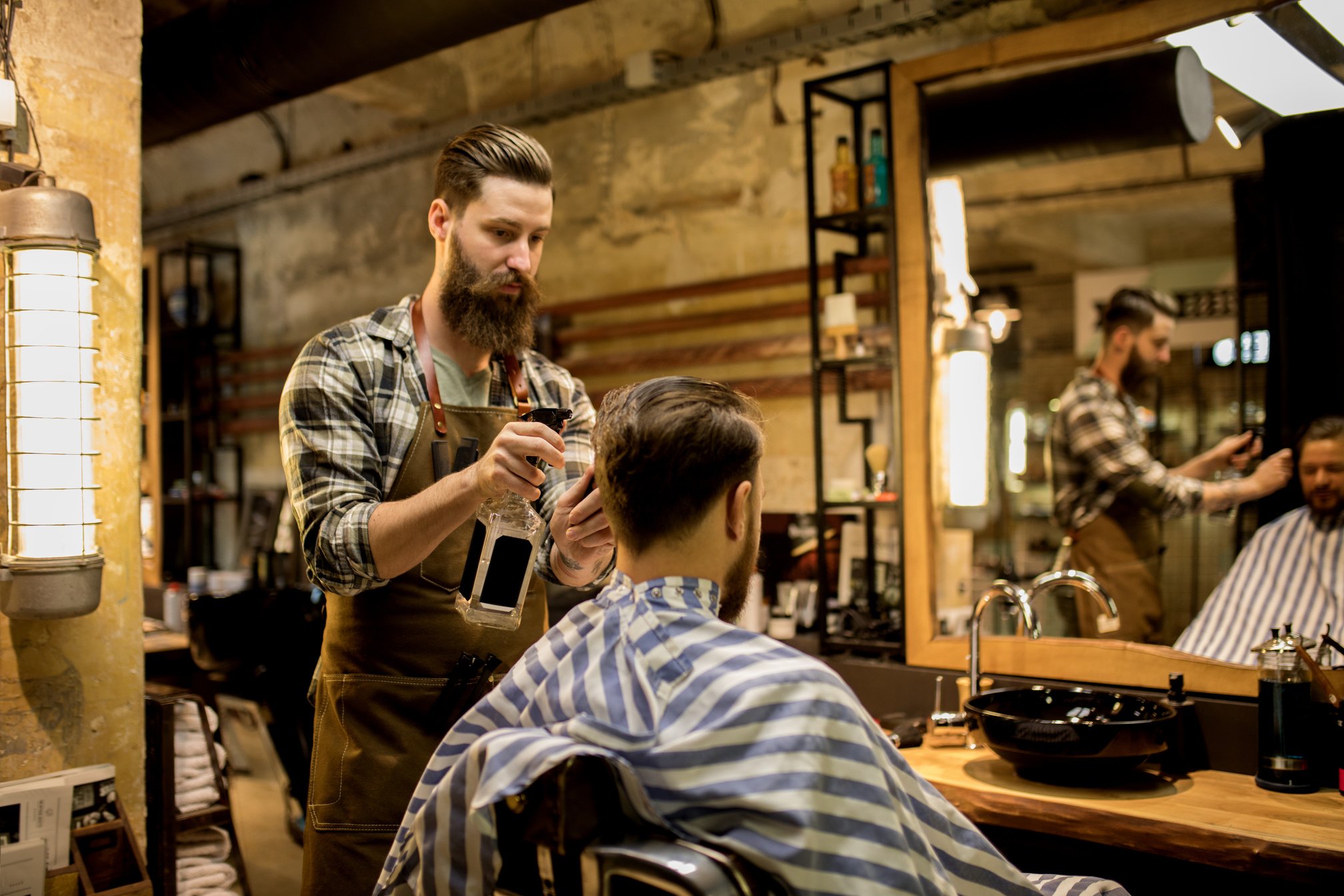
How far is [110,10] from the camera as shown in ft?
7.49

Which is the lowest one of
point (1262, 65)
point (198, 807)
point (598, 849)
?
point (198, 807)

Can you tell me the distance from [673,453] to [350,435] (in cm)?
71

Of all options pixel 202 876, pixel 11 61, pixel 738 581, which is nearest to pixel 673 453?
pixel 738 581

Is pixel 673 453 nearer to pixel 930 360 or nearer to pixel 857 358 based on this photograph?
pixel 930 360

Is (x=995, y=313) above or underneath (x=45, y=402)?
above

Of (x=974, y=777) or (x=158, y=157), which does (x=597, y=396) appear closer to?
(x=974, y=777)

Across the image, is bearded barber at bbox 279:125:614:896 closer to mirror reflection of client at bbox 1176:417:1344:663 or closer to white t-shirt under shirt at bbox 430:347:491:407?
white t-shirt under shirt at bbox 430:347:491:407

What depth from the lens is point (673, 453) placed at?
4.20ft

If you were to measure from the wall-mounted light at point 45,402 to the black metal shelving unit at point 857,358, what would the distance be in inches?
81.5

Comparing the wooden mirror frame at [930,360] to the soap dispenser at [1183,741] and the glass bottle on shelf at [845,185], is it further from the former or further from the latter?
the glass bottle on shelf at [845,185]

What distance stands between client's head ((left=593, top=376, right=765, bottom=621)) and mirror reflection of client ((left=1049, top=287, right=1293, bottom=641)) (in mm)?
1764

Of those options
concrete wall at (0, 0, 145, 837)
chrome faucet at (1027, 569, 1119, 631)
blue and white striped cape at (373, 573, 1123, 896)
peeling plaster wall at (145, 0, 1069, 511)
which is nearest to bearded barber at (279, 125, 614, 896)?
blue and white striped cape at (373, 573, 1123, 896)

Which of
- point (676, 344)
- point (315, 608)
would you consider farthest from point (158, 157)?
point (676, 344)

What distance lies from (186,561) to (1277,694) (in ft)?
20.8
